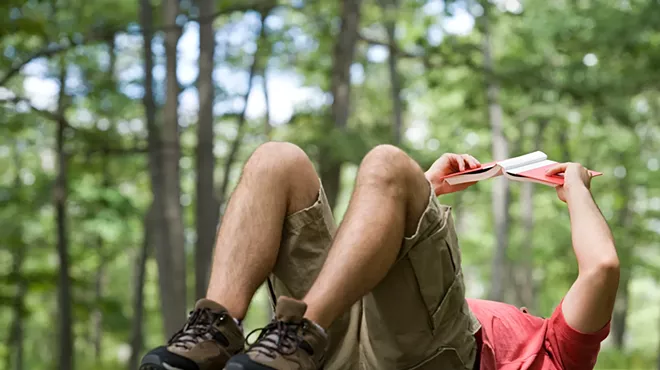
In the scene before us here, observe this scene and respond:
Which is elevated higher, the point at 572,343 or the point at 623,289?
the point at 572,343

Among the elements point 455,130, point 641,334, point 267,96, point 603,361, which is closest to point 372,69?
point 455,130

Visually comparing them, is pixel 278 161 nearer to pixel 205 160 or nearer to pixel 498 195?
pixel 205 160

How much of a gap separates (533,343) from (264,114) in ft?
39.1

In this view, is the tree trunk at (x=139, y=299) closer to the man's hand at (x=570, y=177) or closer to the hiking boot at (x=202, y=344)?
the man's hand at (x=570, y=177)

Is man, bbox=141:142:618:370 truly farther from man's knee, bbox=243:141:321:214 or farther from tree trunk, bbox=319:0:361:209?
tree trunk, bbox=319:0:361:209

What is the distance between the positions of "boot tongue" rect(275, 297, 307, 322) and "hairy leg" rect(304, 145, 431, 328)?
3cm

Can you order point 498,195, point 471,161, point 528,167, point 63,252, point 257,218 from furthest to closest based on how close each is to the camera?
point 498,195
point 63,252
point 471,161
point 528,167
point 257,218

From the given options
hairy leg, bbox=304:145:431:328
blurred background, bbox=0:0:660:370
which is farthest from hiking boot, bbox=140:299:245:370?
blurred background, bbox=0:0:660:370

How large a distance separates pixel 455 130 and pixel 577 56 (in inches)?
253

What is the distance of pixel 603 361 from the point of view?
1317 cm

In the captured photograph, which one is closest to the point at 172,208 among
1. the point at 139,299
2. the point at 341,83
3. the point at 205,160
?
the point at 205,160

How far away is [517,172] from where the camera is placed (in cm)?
233

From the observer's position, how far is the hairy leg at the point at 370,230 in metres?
1.85

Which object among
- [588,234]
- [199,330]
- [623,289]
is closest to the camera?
[199,330]
